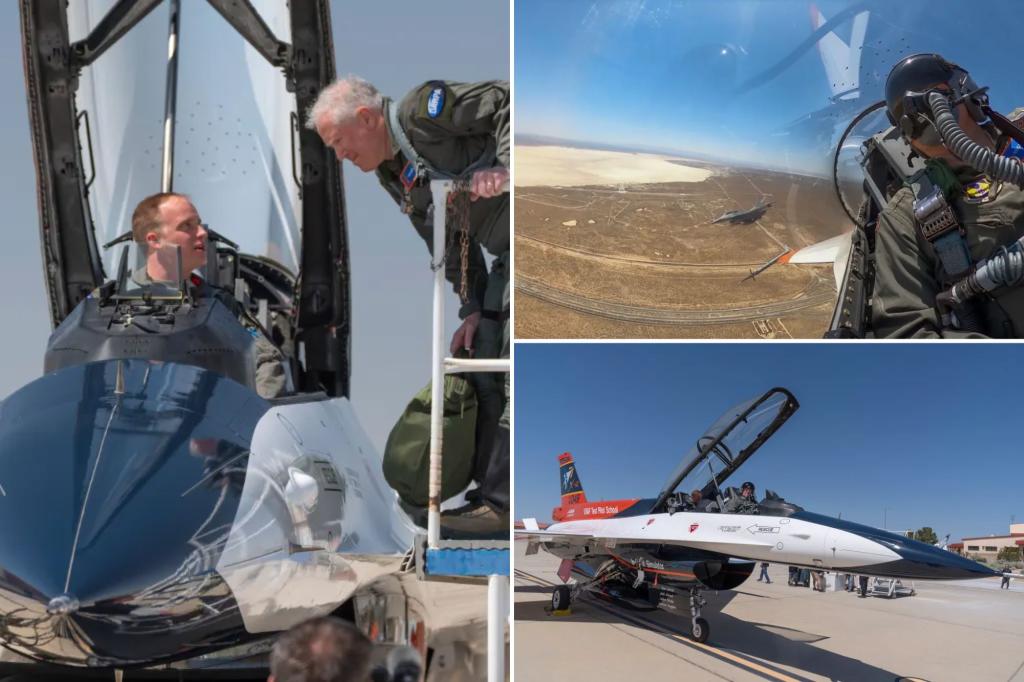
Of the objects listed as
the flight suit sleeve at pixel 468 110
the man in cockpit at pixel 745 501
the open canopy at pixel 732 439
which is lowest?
the man in cockpit at pixel 745 501

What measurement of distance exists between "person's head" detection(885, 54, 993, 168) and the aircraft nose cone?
270cm

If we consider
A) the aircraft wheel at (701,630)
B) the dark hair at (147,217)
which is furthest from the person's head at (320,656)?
the dark hair at (147,217)

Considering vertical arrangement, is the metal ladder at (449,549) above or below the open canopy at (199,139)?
below

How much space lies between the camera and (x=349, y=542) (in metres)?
3.56

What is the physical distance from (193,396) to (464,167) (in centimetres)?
167

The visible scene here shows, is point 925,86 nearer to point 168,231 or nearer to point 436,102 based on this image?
point 436,102

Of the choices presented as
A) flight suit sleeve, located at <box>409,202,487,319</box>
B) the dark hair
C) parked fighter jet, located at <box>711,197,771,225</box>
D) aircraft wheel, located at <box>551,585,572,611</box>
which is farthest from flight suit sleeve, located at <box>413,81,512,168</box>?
aircraft wheel, located at <box>551,585,572,611</box>

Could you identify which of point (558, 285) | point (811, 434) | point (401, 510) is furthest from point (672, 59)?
point (401, 510)

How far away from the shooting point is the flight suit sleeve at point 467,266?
468 cm

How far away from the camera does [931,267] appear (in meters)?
2.95

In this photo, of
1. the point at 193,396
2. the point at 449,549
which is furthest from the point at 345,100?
the point at 449,549

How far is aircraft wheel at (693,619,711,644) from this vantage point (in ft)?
10.6

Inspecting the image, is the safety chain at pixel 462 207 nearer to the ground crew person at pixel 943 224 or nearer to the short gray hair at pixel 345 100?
the short gray hair at pixel 345 100

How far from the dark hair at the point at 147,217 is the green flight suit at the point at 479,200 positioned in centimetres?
116
